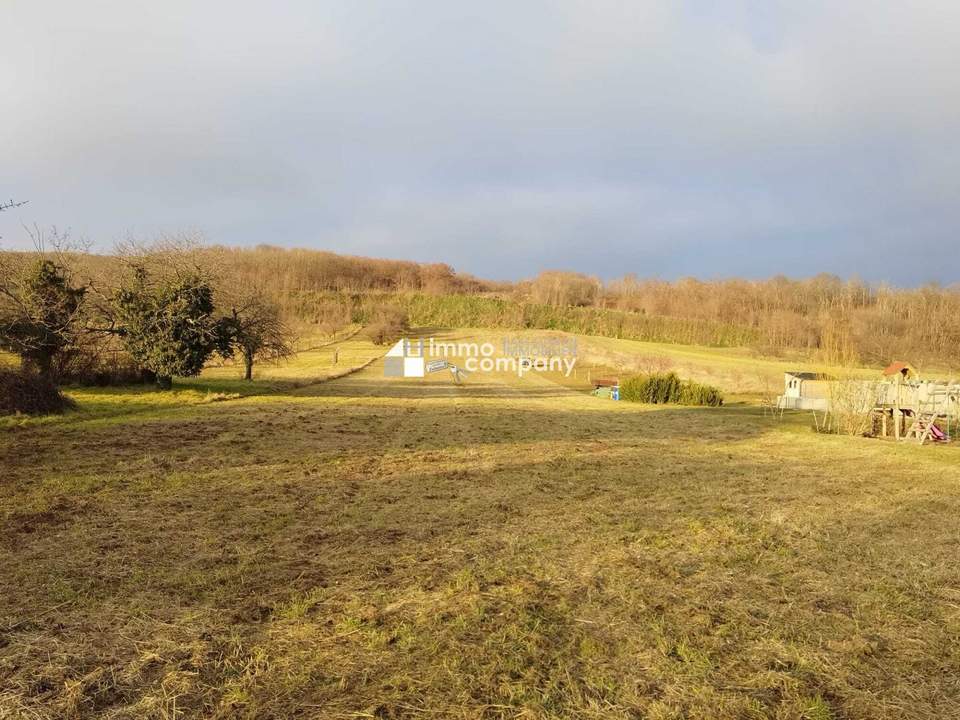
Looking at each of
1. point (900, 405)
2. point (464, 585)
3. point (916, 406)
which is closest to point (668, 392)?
point (900, 405)

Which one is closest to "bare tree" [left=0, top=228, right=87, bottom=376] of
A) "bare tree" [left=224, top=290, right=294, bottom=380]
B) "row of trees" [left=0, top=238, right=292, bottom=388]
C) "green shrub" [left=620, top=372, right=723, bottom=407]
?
"row of trees" [left=0, top=238, right=292, bottom=388]

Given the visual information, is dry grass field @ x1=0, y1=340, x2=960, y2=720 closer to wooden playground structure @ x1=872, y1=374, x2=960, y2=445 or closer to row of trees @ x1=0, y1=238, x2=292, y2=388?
wooden playground structure @ x1=872, y1=374, x2=960, y2=445

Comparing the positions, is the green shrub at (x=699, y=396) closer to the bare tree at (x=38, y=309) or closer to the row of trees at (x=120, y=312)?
the row of trees at (x=120, y=312)

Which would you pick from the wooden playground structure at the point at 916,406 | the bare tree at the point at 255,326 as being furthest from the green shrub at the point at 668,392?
the bare tree at the point at 255,326

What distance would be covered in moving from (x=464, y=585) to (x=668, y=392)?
1959cm

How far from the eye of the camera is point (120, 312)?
16.4 m

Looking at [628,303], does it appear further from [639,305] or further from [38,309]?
[38,309]

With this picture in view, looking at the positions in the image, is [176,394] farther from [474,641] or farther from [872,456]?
[872,456]

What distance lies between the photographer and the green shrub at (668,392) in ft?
71.2

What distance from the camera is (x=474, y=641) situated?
3225 millimetres

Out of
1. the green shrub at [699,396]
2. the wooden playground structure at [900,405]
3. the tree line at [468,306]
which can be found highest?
the tree line at [468,306]

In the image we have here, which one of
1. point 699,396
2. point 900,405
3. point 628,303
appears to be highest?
point 628,303

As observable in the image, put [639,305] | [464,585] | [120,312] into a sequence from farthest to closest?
[639,305] → [120,312] → [464,585]

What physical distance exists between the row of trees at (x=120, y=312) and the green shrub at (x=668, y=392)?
14557 mm
